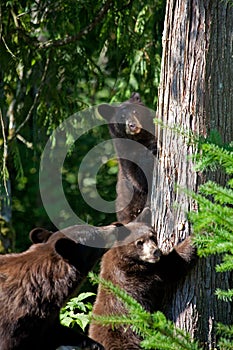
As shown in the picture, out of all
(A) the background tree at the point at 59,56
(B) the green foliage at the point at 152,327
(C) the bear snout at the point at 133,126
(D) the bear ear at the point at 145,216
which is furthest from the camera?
(A) the background tree at the point at 59,56

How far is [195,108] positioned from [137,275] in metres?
1.62

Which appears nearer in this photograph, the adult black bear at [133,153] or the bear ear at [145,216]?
the bear ear at [145,216]

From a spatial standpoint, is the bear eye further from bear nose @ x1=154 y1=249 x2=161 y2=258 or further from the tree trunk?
the tree trunk

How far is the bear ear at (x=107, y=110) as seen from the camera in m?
8.70

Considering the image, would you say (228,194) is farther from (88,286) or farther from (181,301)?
(88,286)

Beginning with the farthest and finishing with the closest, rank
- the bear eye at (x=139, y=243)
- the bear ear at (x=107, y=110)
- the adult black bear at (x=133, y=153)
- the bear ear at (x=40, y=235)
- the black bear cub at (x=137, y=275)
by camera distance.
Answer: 1. the bear ear at (x=107, y=110)
2. the adult black bear at (x=133, y=153)
3. the bear ear at (x=40, y=235)
4. the bear eye at (x=139, y=243)
5. the black bear cub at (x=137, y=275)

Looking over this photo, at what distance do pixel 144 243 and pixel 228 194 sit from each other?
2.59m

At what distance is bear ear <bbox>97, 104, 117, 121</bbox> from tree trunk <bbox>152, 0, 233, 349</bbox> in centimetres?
255

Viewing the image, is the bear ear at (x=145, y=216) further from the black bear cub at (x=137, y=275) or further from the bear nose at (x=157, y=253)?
the bear nose at (x=157, y=253)

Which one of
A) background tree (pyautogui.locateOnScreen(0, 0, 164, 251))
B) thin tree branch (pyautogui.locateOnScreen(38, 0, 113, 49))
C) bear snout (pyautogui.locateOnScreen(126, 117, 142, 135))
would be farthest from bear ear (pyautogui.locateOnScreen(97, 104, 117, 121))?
thin tree branch (pyautogui.locateOnScreen(38, 0, 113, 49))

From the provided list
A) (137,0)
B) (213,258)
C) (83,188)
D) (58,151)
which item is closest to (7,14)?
(137,0)

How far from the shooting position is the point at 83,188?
13852 mm

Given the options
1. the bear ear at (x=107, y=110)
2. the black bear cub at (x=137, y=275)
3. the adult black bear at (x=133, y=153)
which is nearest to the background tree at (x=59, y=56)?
the bear ear at (x=107, y=110)

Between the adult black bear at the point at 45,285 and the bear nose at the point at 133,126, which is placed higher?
the bear nose at the point at 133,126
